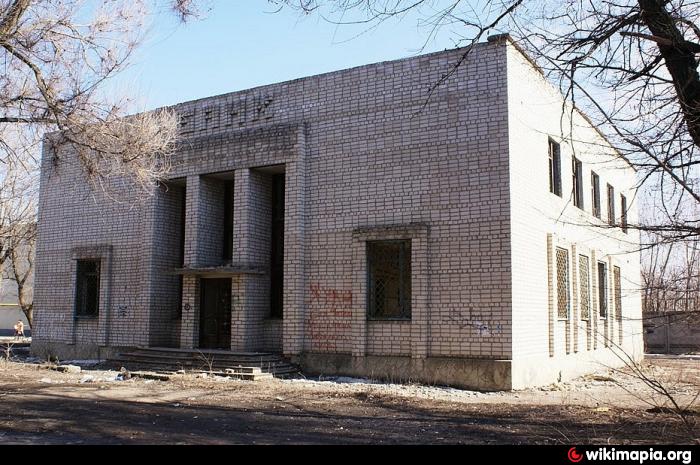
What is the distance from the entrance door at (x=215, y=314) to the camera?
16344mm

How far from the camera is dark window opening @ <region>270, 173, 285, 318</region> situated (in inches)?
625

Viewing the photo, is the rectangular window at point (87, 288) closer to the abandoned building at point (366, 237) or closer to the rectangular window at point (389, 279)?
the abandoned building at point (366, 237)

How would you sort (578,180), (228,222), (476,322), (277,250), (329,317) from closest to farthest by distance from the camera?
(476,322), (329,317), (277,250), (228,222), (578,180)

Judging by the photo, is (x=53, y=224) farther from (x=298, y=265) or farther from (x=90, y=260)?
(x=298, y=265)

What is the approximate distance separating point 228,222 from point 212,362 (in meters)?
4.12

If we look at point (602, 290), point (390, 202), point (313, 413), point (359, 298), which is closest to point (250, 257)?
point (359, 298)

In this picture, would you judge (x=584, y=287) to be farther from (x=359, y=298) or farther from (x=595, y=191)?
(x=359, y=298)

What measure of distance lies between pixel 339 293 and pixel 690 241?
27.7 feet

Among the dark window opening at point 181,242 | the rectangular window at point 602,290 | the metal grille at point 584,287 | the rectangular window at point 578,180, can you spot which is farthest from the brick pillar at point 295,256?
the rectangular window at point 602,290

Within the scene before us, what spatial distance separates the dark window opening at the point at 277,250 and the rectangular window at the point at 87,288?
5566 millimetres

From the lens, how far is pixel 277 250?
1609 cm

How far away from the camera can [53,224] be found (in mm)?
19234
